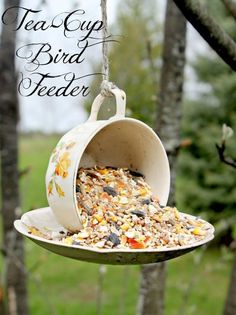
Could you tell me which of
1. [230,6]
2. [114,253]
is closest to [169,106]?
[230,6]

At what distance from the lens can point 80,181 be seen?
1.24 meters

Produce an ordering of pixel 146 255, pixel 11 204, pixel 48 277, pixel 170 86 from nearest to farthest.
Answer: pixel 146 255
pixel 170 86
pixel 11 204
pixel 48 277

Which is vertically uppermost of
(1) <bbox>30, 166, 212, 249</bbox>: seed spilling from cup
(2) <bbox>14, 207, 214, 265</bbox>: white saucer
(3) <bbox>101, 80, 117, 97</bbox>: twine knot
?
(3) <bbox>101, 80, 117, 97</bbox>: twine knot

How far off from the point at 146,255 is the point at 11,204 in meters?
1.39

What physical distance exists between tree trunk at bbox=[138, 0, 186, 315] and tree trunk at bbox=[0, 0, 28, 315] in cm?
58

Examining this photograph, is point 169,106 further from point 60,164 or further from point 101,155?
point 60,164

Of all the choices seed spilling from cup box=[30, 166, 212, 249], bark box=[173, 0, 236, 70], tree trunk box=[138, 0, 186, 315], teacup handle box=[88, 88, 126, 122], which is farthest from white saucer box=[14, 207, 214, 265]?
tree trunk box=[138, 0, 186, 315]

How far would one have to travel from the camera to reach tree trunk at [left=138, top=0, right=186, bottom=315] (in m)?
1.95

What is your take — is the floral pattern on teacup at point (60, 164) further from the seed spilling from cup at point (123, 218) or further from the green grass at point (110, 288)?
the green grass at point (110, 288)

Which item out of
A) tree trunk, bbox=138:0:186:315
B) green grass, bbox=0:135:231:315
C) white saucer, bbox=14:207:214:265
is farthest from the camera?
green grass, bbox=0:135:231:315

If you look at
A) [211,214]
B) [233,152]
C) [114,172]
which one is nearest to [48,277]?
[211,214]

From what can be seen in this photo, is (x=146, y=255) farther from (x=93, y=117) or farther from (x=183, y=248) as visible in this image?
(x=93, y=117)

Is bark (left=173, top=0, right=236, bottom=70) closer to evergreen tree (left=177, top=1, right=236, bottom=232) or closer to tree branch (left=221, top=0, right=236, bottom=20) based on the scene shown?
tree branch (left=221, top=0, right=236, bottom=20)

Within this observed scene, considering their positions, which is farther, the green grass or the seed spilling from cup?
the green grass
